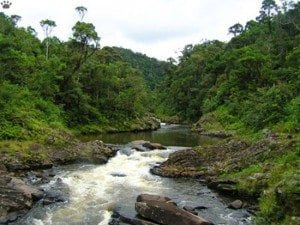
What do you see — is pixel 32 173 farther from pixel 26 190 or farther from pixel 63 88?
pixel 63 88

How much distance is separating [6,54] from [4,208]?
104 ft

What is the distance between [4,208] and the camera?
74.8ft

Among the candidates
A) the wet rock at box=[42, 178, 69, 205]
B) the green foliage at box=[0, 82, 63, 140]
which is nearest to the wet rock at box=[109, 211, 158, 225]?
the wet rock at box=[42, 178, 69, 205]

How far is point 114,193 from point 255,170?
31.3 ft

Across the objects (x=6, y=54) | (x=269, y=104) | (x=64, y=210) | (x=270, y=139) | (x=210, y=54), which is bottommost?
(x=64, y=210)

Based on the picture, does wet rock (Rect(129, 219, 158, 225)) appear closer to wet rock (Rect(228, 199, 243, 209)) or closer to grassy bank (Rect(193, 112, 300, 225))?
grassy bank (Rect(193, 112, 300, 225))

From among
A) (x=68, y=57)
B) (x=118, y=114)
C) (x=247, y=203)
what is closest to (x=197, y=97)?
(x=118, y=114)

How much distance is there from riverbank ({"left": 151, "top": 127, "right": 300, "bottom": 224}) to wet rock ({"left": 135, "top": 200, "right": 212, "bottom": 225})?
320cm

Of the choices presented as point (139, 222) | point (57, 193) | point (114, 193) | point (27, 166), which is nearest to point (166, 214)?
point (139, 222)

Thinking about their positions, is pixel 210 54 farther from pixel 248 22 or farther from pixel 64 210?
pixel 64 210

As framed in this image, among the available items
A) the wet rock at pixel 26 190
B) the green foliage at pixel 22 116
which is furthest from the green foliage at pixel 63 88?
the wet rock at pixel 26 190

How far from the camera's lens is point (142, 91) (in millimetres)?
82438

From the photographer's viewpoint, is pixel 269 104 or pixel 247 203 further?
pixel 269 104

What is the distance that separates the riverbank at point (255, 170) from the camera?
19984 mm
